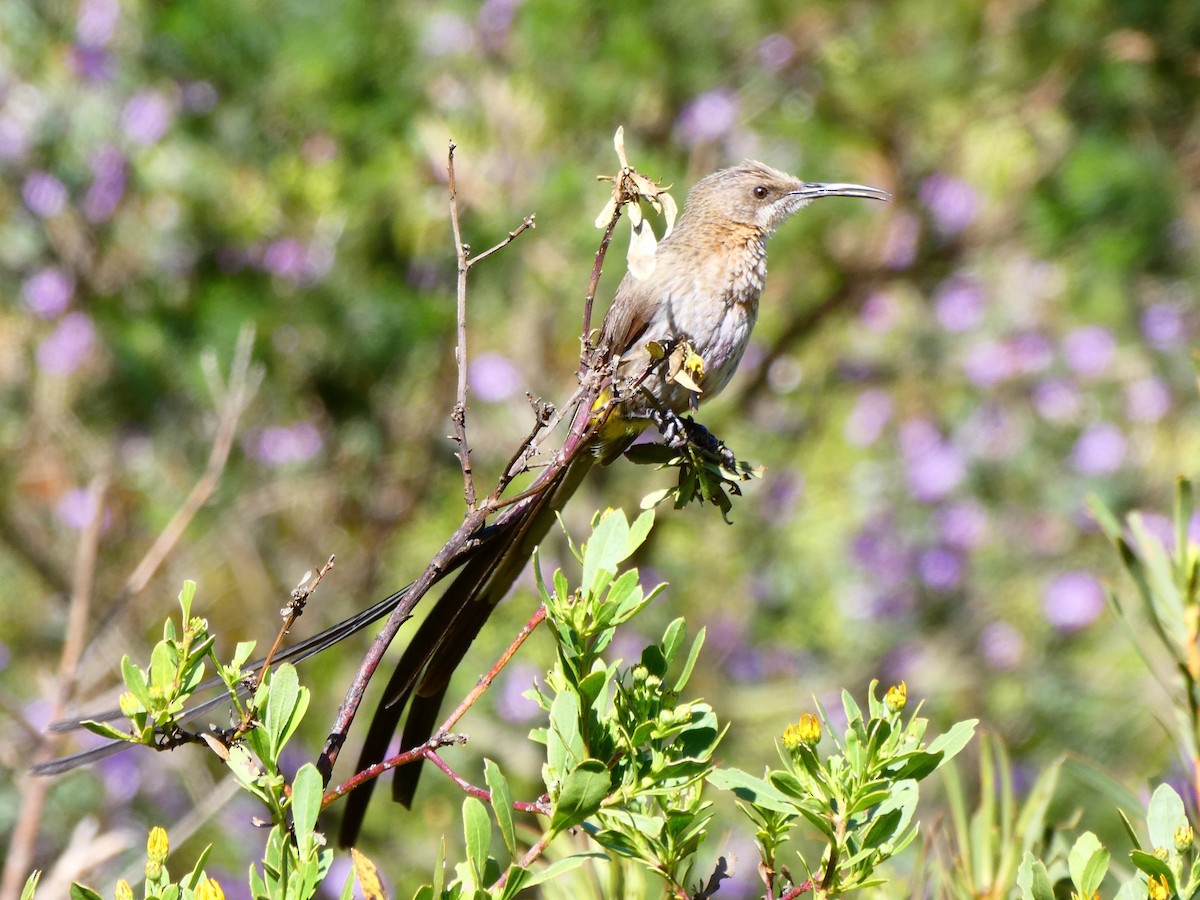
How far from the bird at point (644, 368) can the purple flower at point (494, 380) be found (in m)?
1.64

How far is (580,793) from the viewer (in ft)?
3.44

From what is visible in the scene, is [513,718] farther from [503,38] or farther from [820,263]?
[503,38]

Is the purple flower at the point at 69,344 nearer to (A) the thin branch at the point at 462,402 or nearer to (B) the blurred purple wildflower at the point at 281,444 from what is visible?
(B) the blurred purple wildflower at the point at 281,444

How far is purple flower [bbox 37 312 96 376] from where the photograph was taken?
4438 mm

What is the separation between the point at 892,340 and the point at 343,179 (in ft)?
8.60

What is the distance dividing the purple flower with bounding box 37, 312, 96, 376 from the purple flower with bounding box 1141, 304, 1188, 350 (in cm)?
411

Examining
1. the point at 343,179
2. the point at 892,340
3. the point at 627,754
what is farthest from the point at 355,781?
the point at 892,340

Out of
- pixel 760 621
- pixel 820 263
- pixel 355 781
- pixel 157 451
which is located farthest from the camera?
pixel 760 621

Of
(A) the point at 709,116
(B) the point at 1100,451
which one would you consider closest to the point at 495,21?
(A) the point at 709,116

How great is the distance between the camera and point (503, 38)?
4.78 metres

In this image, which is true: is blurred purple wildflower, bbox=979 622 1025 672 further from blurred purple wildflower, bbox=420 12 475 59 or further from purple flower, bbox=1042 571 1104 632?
blurred purple wildflower, bbox=420 12 475 59

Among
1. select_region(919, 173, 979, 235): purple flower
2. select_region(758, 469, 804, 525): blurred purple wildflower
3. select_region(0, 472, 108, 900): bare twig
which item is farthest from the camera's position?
select_region(758, 469, 804, 525): blurred purple wildflower

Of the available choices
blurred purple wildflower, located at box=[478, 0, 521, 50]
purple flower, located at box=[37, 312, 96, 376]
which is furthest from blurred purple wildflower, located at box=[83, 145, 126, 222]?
blurred purple wildflower, located at box=[478, 0, 521, 50]

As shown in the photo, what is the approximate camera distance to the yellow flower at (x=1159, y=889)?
1.09 meters
